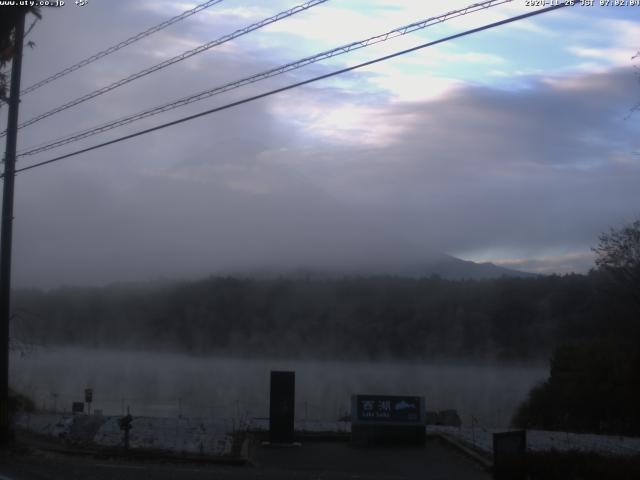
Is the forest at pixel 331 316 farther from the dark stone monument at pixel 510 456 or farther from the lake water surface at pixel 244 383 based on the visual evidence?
the dark stone monument at pixel 510 456

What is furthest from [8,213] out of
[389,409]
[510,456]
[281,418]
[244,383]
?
[244,383]

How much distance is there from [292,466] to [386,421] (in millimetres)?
4335

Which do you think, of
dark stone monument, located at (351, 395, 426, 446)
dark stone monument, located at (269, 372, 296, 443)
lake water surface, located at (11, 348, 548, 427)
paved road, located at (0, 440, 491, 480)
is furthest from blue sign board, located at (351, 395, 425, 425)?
lake water surface, located at (11, 348, 548, 427)

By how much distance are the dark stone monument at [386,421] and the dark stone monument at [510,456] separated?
7849mm

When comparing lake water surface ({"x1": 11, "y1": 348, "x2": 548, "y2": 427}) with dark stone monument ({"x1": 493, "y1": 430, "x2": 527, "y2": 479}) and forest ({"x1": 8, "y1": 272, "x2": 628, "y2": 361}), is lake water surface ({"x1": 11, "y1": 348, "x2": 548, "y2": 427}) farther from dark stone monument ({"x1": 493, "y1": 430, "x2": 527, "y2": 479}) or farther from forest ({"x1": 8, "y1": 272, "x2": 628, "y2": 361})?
dark stone monument ({"x1": 493, "y1": 430, "x2": 527, "y2": 479})

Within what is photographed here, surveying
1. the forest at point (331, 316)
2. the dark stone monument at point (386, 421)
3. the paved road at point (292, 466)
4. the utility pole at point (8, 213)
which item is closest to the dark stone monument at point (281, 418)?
the paved road at point (292, 466)

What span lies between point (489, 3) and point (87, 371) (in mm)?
33495

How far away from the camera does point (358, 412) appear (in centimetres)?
2034

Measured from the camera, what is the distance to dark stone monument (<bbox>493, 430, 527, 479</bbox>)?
10.9 meters

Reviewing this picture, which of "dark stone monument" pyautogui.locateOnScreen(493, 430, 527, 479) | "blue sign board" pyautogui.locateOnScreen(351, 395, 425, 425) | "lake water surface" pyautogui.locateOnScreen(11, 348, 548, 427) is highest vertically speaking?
"dark stone monument" pyautogui.locateOnScreen(493, 430, 527, 479)

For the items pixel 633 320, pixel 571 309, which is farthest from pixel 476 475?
pixel 571 309

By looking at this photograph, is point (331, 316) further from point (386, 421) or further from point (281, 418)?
point (281, 418)

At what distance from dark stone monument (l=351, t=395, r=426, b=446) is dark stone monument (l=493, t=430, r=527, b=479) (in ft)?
25.8

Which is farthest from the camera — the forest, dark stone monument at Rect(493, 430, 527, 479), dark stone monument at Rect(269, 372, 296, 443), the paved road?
the forest
